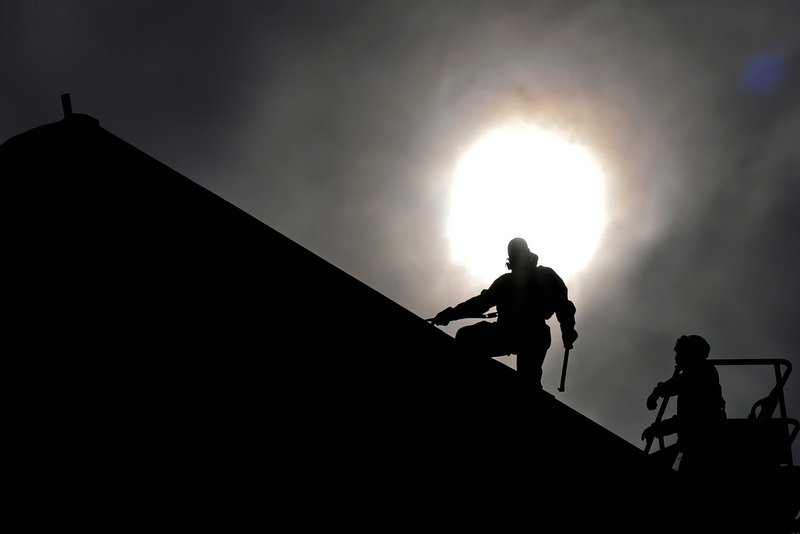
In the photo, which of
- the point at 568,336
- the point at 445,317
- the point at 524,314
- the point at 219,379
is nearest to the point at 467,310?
the point at 445,317

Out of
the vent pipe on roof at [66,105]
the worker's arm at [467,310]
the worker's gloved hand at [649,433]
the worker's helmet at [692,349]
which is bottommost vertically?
the vent pipe on roof at [66,105]

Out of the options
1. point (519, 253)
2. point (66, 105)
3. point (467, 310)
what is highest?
point (519, 253)

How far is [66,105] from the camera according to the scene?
18.8ft

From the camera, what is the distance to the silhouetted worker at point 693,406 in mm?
7934

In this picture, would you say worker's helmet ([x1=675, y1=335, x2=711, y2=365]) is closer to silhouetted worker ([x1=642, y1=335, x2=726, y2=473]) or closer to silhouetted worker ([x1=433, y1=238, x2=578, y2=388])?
silhouetted worker ([x1=642, y1=335, x2=726, y2=473])

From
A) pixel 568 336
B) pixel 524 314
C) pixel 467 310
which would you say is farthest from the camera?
pixel 467 310

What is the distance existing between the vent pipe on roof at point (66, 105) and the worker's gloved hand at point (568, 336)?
5.61 m

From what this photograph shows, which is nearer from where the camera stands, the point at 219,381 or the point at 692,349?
the point at 219,381

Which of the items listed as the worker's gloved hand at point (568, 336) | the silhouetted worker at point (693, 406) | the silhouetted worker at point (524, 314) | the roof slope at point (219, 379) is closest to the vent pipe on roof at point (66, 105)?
the roof slope at point (219, 379)

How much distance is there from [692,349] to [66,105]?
659cm

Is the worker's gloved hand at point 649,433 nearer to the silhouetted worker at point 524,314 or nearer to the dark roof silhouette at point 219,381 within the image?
the silhouetted worker at point 524,314

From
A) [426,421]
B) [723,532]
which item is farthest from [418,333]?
[723,532]

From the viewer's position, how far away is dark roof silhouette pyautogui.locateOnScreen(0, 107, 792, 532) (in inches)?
216

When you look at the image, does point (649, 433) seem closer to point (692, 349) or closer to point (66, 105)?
point (692, 349)
